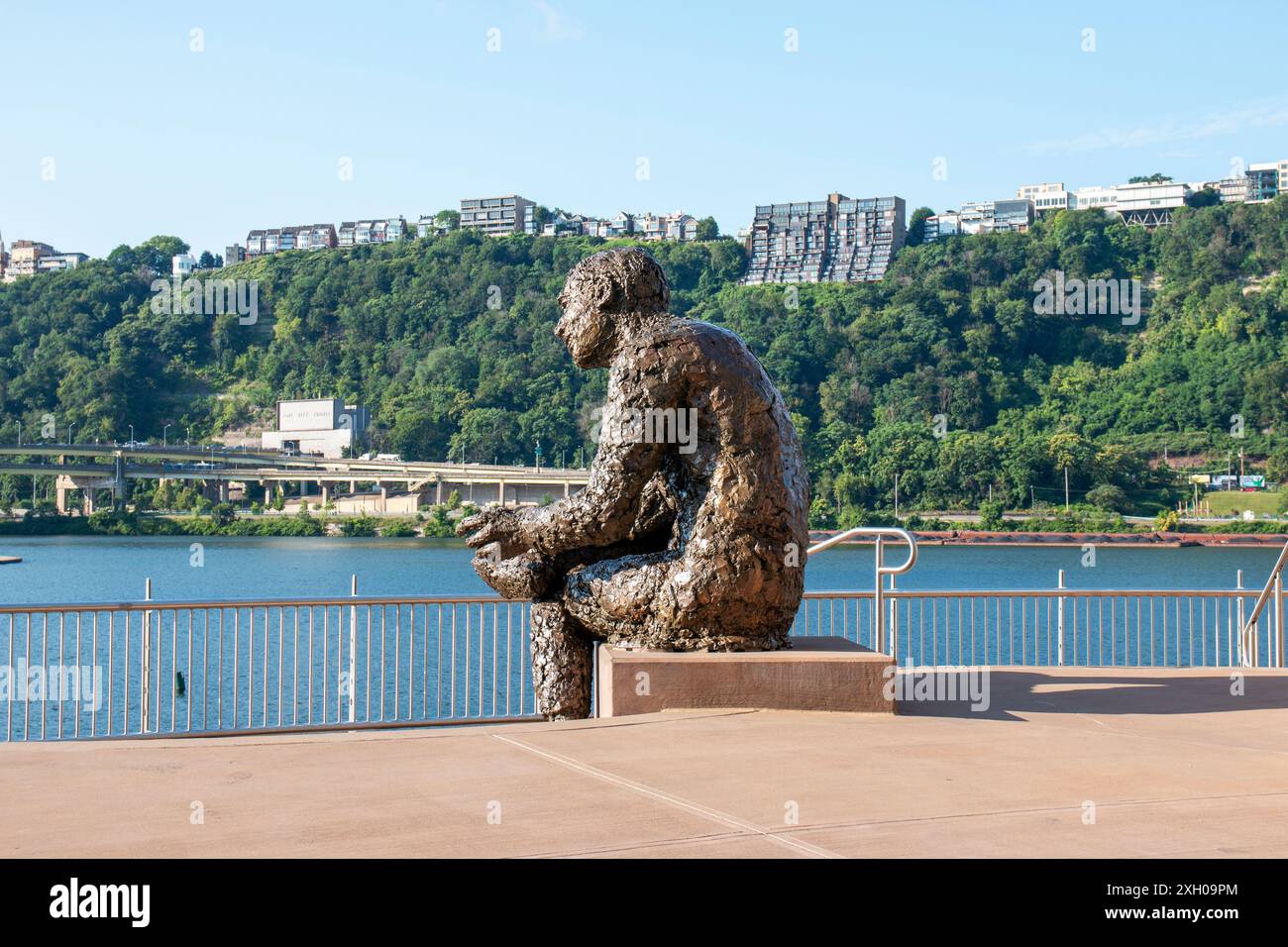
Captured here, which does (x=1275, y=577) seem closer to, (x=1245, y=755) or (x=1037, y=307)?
(x=1245, y=755)

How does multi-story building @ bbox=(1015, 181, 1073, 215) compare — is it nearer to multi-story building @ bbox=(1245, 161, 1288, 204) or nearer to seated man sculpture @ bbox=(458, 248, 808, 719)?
multi-story building @ bbox=(1245, 161, 1288, 204)

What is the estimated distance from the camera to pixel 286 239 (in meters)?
181

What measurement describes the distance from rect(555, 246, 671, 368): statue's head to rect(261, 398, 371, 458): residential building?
101 metres

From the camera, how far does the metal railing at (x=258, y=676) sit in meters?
8.05

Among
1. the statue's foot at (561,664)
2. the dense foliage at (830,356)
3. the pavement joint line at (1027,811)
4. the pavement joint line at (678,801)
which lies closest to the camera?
the pavement joint line at (678,801)

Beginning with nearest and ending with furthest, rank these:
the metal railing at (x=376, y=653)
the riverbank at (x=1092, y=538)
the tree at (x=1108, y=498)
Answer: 1. the metal railing at (x=376, y=653)
2. the riverbank at (x=1092, y=538)
3. the tree at (x=1108, y=498)

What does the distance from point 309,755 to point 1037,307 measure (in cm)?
10289

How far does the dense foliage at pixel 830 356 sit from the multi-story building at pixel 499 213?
1689 inches

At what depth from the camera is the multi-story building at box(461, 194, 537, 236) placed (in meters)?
178

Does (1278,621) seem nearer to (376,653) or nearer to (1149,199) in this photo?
(376,653)

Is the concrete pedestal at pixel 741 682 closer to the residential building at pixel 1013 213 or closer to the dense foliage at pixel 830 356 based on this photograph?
the dense foliage at pixel 830 356

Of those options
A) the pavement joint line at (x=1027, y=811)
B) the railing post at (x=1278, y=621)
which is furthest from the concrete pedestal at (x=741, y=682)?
the railing post at (x=1278, y=621)

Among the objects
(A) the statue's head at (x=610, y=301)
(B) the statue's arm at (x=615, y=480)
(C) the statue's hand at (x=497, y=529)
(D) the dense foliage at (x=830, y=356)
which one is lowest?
(C) the statue's hand at (x=497, y=529)
